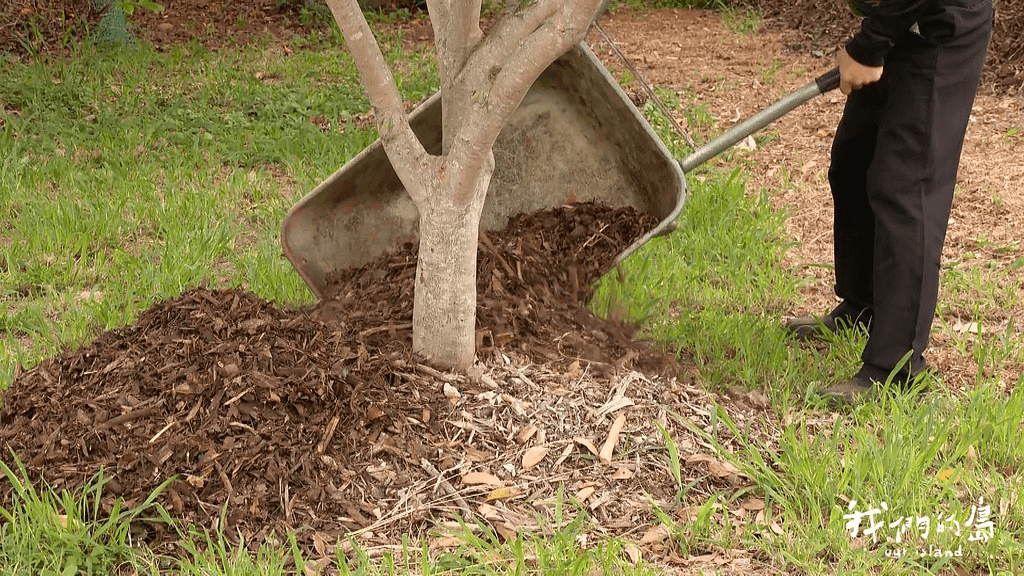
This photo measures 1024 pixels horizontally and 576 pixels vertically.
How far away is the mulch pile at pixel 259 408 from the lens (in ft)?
8.50

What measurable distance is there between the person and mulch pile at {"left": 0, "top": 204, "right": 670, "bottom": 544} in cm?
75

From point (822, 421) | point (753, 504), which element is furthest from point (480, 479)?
point (822, 421)

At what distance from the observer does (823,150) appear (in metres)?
6.00

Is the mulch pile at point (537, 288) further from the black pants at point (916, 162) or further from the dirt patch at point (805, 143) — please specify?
the dirt patch at point (805, 143)

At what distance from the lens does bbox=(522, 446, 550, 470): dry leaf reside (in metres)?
2.85

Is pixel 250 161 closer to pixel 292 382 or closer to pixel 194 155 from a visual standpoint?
pixel 194 155

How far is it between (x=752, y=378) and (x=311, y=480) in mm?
1544

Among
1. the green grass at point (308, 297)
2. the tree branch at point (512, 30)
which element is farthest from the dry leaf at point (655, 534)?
the tree branch at point (512, 30)

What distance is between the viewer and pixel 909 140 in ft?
10.5

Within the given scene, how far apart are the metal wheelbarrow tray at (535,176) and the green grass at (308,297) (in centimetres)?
41

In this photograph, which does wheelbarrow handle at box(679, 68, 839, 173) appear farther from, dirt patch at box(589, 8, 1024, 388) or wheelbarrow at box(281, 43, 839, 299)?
dirt patch at box(589, 8, 1024, 388)

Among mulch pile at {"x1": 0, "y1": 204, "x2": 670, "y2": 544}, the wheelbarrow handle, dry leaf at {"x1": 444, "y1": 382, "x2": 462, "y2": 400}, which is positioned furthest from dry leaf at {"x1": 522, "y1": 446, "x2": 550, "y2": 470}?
the wheelbarrow handle

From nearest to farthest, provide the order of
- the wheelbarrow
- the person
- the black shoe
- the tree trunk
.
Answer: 1. the tree trunk
2. the person
3. the wheelbarrow
4. the black shoe

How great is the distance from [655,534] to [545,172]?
1.58m
